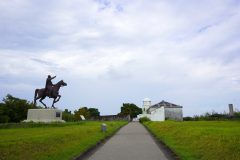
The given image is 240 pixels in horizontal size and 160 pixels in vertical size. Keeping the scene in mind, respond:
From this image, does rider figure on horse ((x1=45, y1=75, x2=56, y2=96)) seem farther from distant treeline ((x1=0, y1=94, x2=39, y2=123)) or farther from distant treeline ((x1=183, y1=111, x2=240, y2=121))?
distant treeline ((x1=183, y1=111, x2=240, y2=121))

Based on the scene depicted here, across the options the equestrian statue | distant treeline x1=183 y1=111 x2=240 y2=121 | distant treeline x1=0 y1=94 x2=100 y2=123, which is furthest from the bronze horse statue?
distant treeline x1=183 y1=111 x2=240 y2=121

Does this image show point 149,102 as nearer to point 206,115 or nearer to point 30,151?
point 206,115

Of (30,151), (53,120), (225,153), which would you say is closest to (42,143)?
(30,151)

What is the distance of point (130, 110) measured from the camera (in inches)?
5069

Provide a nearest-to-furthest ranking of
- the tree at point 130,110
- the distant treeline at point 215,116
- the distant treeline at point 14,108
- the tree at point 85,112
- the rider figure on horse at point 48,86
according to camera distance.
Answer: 1. the rider figure on horse at point 48,86
2. the distant treeline at point 215,116
3. the distant treeline at point 14,108
4. the tree at point 85,112
5. the tree at point 130,110

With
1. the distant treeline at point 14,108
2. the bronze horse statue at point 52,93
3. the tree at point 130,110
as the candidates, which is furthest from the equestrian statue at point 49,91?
the tree at point 130,110

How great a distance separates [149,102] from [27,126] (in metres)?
83.2

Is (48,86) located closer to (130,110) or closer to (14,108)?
(14,108)

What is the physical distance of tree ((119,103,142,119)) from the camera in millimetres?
128375

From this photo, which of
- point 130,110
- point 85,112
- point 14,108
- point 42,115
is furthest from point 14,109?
point 130,110

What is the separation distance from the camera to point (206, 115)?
5909cm

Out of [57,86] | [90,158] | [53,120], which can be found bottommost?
[90,158]

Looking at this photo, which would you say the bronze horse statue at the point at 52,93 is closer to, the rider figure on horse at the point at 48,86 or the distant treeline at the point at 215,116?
the rider figure on horse at the point at 48,86

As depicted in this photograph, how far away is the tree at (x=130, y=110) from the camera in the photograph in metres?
128
